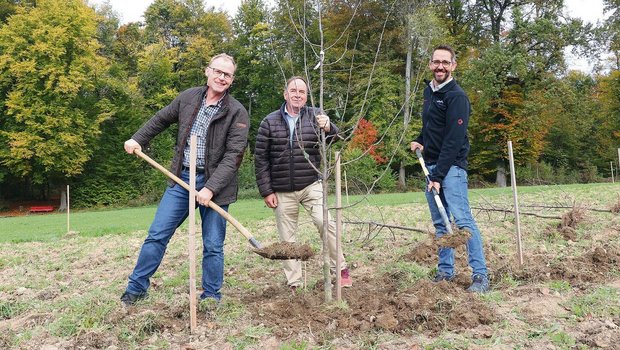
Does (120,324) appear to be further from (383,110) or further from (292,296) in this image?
(383,110)

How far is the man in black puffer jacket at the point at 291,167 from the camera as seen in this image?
15.5 feet

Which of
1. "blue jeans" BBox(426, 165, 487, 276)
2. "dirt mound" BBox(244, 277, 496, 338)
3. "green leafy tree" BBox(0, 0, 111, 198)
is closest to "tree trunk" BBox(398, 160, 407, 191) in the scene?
"green leafy tree" BBox(0, 0, 111, 198)

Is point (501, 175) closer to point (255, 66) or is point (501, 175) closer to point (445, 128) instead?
point (255, 66)

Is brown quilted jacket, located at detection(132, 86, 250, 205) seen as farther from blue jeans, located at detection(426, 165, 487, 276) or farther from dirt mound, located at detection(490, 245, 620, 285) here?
dirt mound, located at detection(490, 245, 620, 285)

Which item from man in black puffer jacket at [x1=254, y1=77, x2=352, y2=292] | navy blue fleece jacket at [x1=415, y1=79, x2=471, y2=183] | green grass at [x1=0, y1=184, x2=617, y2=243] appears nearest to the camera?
navy blue fleece jacket at [x1=415, y1=79, x2=471, y2=183]

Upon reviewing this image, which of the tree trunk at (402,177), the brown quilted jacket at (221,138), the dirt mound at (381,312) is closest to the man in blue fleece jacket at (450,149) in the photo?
the dirt mound at (381,312)

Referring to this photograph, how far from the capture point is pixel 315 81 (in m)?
A: 24.9

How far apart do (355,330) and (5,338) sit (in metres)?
2.52

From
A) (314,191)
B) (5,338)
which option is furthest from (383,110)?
(5,338)

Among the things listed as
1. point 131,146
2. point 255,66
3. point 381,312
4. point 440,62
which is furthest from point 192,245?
point 255,66

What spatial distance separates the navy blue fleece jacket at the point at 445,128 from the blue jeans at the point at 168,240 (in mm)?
2097

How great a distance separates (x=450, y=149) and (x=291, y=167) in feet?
4.91

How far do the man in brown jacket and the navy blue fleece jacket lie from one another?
1815 mm

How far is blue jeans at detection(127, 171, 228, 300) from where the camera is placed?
415cm
